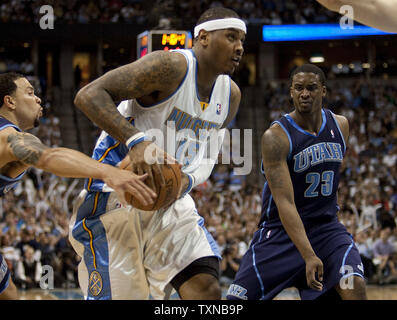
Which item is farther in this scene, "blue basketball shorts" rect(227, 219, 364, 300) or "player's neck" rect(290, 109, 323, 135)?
"player's neck" rect(290, 109, 323, 135)

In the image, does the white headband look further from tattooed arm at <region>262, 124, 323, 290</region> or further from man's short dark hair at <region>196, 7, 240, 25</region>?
tattooed arm at <region>262, 124, 323, 290</region>

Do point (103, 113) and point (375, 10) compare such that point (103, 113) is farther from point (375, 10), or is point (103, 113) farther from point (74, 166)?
point (375, 10)

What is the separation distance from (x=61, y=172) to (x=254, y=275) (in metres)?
1.74

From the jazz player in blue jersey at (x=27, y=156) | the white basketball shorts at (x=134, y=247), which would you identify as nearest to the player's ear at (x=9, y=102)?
the jazz player in blue jersey at (x=27, y=156)

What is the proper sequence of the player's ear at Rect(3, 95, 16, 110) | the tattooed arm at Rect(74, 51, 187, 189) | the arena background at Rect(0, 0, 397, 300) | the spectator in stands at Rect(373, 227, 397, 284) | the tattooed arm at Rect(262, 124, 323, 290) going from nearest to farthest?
the tattooed arm at Rect(74, 51, 187, 189)
the tattooed arm at Rect(262, 124, 323, 290)
the player's ear at Rect(3, 95, 16, 110)
the spectator in stands at Rect(373, 227, 397, 284)
the arena background at Rect(0, 0, 397, 300)

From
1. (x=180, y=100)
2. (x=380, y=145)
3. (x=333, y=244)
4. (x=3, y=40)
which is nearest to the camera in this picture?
(x=180, y=100)

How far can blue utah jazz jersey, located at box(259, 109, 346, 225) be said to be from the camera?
4277mm

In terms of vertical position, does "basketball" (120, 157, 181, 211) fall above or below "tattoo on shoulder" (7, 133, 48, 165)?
below

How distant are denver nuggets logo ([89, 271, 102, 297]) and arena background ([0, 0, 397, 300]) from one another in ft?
19.0

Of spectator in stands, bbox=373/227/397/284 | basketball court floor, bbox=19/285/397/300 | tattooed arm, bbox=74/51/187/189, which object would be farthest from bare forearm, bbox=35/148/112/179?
spectator in stands, bbox=373/227/397/284

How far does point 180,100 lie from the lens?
352 centimetres

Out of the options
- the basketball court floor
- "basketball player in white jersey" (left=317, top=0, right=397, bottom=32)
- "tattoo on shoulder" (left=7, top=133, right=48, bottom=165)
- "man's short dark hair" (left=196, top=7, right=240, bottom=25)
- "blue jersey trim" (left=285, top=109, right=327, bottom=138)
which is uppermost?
"man's short dark hair" (left=196, top=7, right=240, bottom=25)
